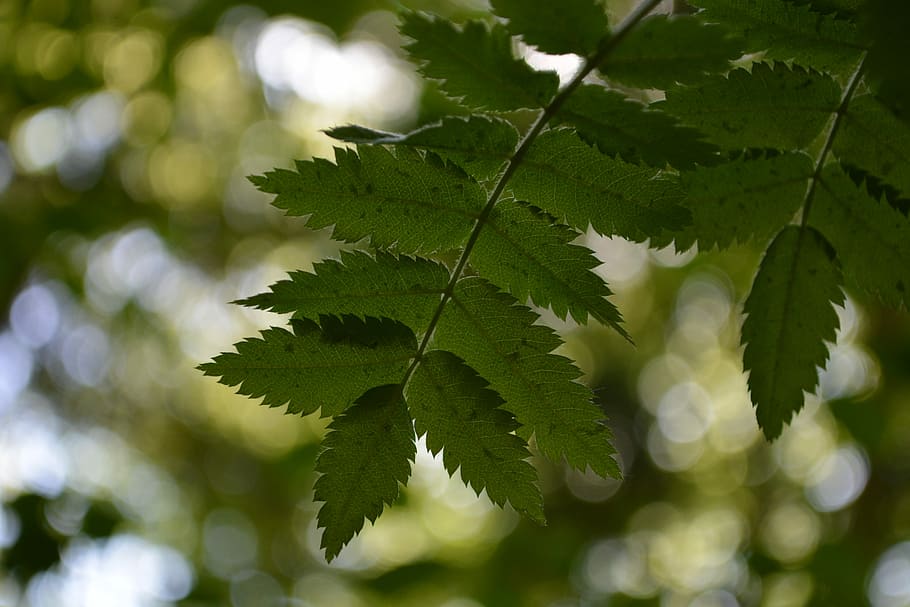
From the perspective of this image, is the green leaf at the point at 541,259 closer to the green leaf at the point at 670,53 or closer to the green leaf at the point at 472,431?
the green leaf at the point at 472,431

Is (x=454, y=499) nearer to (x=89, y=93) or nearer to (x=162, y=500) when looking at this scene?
(x=162, y=500)

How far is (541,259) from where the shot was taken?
3.94ft

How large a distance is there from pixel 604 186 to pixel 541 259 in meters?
0.14

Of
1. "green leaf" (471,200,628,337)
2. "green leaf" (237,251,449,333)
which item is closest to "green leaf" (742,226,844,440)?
"green leaf" (471,200,628,337)

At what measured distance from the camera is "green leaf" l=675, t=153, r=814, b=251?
49.3 inches

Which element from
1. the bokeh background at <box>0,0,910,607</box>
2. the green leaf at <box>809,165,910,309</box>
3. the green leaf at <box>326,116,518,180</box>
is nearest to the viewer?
the green leaf at <box>326,116,518,180</box>

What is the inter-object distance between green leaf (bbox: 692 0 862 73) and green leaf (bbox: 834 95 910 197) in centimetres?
8

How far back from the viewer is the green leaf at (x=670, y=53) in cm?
97

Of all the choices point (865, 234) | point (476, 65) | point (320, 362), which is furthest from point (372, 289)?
point (865, 234)

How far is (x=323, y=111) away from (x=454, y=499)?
2.99 m

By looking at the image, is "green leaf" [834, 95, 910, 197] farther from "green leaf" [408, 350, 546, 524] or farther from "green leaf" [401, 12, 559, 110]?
"green leaf" [408, 350, 546, 524]

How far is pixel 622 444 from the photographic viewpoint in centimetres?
714

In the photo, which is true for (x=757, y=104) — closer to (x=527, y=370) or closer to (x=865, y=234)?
(x=865, y=234)

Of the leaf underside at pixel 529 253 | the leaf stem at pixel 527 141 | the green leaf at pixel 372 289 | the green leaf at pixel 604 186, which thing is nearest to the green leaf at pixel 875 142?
the leaf underside at pixel 529 253
